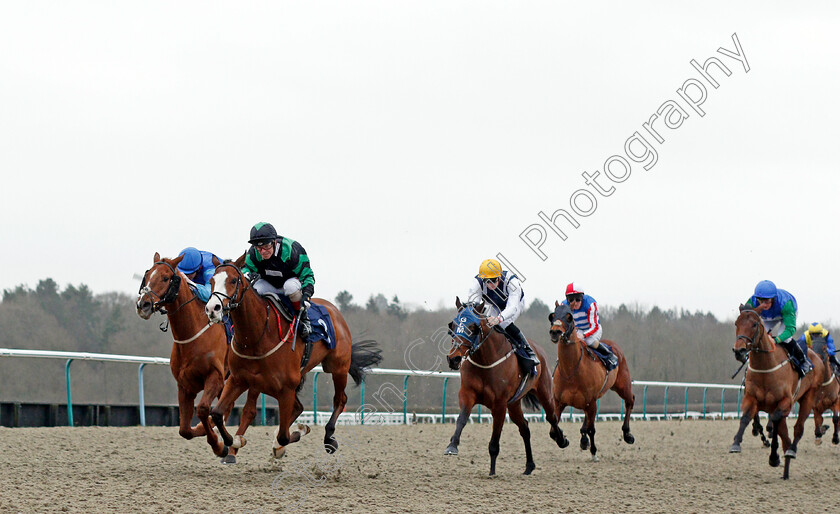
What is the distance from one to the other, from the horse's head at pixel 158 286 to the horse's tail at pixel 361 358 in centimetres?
274

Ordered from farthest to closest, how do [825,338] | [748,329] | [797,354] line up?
[825,338] → [797,354] → [748,329]

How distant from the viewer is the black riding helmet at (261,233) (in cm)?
859

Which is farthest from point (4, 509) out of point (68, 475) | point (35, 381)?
point (35, 381)

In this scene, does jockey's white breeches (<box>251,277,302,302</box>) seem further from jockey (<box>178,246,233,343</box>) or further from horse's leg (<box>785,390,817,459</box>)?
horse's leg (<box>785,390,817,459</box>)

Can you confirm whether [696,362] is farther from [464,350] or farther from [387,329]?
[464,350]

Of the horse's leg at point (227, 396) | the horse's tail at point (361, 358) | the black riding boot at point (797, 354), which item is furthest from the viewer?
the black riding boot at point (797, 354)

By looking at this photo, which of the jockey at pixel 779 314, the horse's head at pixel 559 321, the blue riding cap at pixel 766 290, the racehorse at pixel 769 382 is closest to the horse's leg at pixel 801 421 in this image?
the racehorse at pixel 769 382

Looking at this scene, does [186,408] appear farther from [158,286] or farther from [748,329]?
[748,329]

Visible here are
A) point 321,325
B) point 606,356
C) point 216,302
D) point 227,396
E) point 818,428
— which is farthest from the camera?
point 818,428

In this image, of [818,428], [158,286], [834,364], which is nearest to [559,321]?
[158,286]

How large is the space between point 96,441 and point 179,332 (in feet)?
10.4

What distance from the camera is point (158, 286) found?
8242mm

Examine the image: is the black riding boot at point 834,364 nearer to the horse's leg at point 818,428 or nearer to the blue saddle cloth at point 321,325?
the horse's leg at point 818,428

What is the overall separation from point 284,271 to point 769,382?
5686mm
